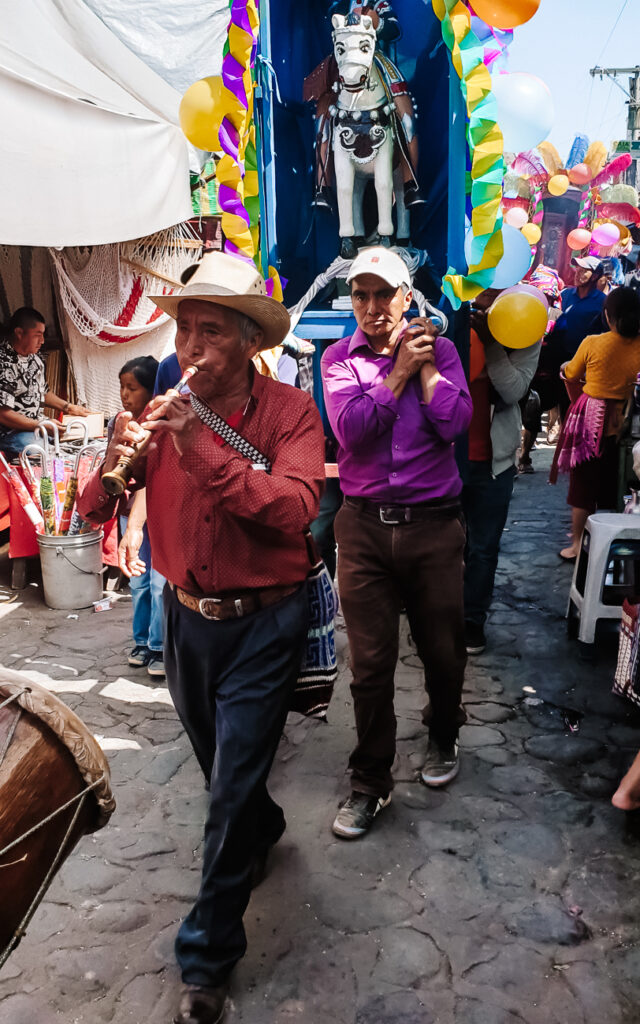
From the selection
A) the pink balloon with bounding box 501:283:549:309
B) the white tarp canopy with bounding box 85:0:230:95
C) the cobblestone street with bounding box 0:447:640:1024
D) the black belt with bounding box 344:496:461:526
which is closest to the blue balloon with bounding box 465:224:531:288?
the pink balloon with bounding box 501:283:549:309

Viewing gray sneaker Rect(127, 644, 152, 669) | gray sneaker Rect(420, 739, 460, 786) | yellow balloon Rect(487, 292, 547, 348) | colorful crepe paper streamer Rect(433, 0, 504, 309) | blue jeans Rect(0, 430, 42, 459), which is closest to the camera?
gray sneaker Rect(420, 739, 460, 786)

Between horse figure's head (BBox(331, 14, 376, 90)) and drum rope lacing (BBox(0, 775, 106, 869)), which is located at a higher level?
horse figure's head (BBox(331, 14, 376, 90))

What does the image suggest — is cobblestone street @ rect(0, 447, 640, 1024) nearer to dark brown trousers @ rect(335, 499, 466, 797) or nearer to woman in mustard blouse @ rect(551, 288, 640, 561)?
dark brown trousers @ rect(335, 499, 466, 797)

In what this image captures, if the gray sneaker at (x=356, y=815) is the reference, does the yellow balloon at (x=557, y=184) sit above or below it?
above

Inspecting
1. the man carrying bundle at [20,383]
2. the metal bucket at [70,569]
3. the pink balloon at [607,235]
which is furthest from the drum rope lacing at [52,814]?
the pink balloon at [607,235]

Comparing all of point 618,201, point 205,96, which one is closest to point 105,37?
point 205,96

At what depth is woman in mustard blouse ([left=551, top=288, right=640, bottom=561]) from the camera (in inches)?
199

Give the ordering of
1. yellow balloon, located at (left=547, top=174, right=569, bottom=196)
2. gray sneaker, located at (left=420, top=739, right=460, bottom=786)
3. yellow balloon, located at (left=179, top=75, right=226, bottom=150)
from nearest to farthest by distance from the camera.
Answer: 1. gray sneaker, located at (left=420, top=739, right=460, bottom=786)
2. yellow balloon, located at (left=179, top=75, right=226, bottom=150)
3. yellow balloon, located at (left=547, top=174, right=569, bottom=196)

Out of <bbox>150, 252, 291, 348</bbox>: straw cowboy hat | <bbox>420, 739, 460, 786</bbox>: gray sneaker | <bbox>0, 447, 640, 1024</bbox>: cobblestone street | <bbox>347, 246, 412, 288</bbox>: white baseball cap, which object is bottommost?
Result: <bbox>0, 447, 640, 1024</bbox>: cobblestone street

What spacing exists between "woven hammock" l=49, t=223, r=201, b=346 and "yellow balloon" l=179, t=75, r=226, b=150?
3.24 m

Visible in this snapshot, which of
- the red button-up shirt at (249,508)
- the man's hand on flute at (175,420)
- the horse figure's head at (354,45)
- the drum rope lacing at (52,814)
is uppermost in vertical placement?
the horse figure's head at (354,45)

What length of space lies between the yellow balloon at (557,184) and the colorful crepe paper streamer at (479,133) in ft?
35.9

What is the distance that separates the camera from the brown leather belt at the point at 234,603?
2.13 meters

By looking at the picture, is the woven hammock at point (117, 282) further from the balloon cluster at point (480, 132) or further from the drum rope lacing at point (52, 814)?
the drum rope lacing at point (52, 814)
